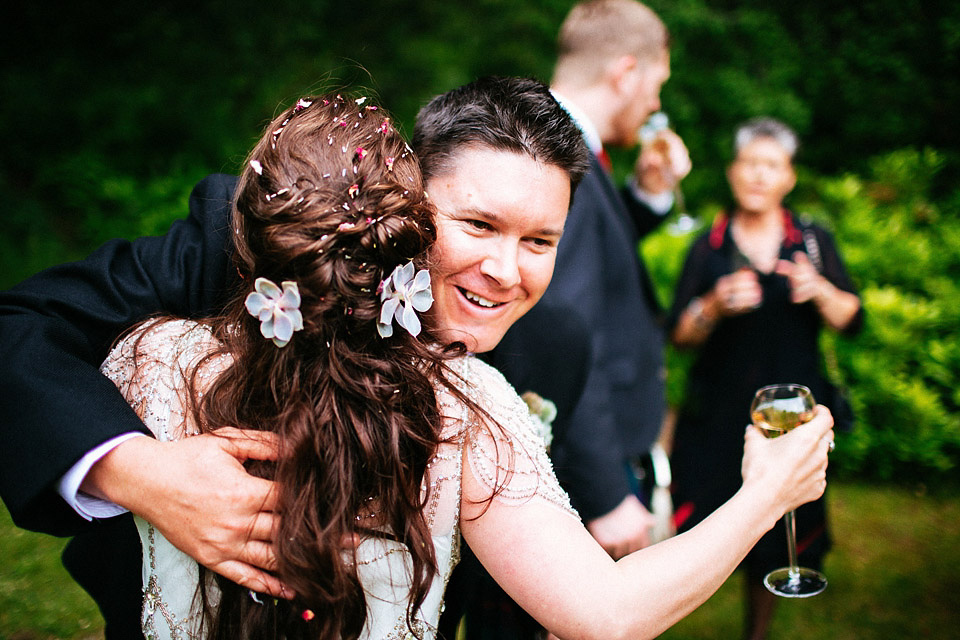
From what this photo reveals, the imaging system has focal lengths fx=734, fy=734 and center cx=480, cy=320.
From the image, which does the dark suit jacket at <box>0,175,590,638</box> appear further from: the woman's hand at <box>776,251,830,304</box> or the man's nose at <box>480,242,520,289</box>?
the woman's hand at <box>776,251,830,304</box>

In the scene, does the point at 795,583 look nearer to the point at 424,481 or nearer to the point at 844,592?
the point at 424,481

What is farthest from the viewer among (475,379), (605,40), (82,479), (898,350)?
(898,350)

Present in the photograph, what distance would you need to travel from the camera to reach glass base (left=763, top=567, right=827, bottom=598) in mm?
2385

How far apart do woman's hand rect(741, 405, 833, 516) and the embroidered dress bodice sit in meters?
0.52

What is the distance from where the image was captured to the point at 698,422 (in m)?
3.99

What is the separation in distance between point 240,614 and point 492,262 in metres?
0.99

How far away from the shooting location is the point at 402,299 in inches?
58.2

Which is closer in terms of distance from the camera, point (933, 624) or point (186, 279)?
point (186, 279)

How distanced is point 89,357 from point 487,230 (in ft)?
3.31

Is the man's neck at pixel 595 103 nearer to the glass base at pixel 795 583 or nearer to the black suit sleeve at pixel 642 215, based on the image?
the black suit sleeve at pixel 642 215

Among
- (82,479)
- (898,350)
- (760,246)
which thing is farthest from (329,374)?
(898,350)

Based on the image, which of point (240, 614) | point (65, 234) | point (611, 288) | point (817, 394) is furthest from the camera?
point (65, 234)

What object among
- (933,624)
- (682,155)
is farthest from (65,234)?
(933,624)

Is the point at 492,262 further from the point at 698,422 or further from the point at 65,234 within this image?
the point at 65,234
